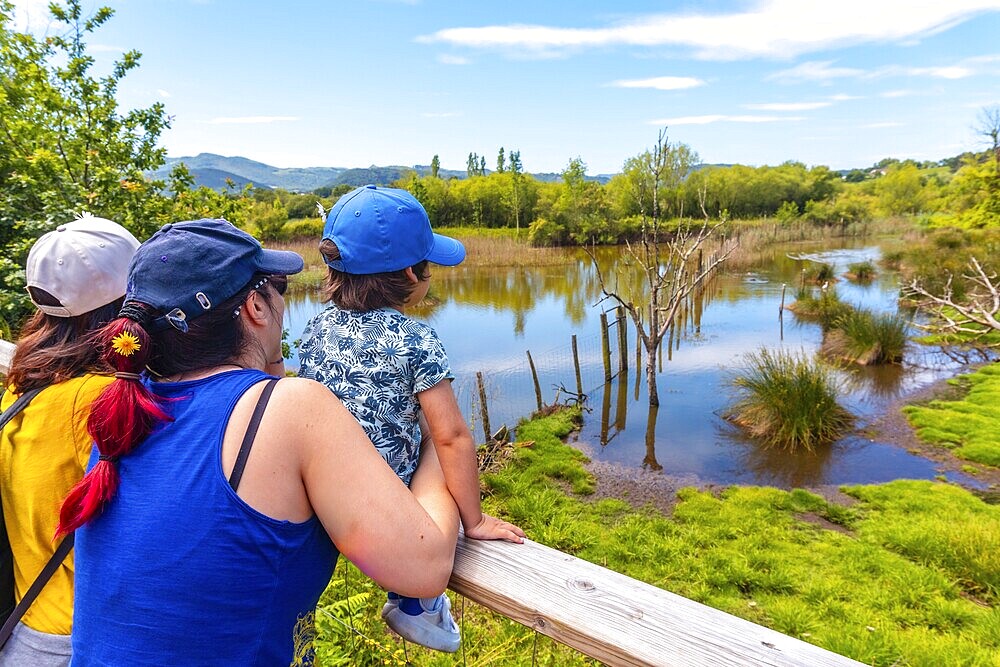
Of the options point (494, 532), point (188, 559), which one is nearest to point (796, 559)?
point (494, 532)

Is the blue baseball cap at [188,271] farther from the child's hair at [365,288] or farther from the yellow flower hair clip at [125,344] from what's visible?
the child's hair at [365,288]

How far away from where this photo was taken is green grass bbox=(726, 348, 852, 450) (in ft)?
25.7

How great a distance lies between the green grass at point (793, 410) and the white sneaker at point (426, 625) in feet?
25.5

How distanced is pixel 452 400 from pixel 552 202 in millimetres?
41538

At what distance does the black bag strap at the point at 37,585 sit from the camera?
1.03 metres

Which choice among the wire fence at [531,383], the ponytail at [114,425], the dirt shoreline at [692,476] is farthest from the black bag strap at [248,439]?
the wire fence at [531,383]

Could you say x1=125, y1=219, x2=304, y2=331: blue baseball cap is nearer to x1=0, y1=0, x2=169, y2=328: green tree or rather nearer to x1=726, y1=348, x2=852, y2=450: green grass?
x1=0, y1=0, x2=169, y2=328: green tree

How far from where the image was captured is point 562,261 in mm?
29750

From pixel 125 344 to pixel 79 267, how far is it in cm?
59

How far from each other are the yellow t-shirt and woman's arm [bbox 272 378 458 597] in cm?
63

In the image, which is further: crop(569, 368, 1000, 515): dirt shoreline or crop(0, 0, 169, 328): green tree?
crop(569, 368, 1000, 515): dirt shoreline

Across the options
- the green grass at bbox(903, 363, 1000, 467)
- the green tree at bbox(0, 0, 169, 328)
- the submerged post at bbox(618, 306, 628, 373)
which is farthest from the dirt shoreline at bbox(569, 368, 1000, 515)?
the green tree at bbox(0, 0, 169, 328)

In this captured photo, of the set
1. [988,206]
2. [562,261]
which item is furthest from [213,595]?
[562,261]

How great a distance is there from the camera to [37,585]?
42.0 inches
